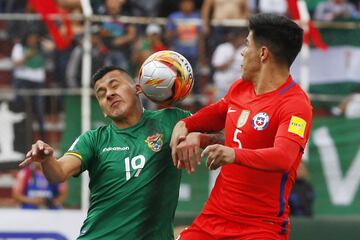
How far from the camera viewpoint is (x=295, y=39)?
22.1ft

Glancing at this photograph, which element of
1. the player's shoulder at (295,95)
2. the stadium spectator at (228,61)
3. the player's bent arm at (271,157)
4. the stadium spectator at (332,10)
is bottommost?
the player's bent arm at (271,157)

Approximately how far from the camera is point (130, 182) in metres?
7.30

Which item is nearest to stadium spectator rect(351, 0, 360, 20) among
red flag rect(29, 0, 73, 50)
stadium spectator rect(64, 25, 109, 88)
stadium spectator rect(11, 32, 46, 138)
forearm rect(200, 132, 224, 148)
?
stadium spectator rect(64, 25, 109, 88)

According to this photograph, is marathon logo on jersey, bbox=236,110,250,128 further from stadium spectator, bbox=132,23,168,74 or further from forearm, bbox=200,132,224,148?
stadium spectator, bbox=132,23,168,74

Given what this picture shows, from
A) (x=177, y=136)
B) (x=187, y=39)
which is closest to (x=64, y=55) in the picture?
(x=187, y=39)

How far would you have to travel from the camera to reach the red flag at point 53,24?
13570 millimetres

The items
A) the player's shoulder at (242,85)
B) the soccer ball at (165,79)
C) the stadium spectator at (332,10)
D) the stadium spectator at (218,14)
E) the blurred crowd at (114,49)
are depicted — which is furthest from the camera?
the stadium spectator at (332,10)

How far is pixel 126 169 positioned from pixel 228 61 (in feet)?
21.5

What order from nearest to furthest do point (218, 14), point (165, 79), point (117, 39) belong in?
1. point (165, 79)
2. point (117, 39)
3. point (218, 14)

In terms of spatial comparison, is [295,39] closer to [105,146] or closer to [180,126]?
[180,126]

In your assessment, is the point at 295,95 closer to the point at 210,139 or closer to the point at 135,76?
the point at 210,139

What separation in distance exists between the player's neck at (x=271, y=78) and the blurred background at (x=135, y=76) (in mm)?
5747

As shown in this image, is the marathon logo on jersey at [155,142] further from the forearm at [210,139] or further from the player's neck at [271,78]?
the player's neck at [271,78]

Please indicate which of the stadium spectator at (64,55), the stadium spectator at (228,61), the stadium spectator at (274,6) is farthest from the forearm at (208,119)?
the stadium spectator at (274,6)
